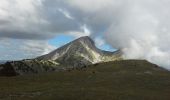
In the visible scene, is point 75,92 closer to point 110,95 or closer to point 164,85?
point 110,95

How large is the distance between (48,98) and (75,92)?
454 inches

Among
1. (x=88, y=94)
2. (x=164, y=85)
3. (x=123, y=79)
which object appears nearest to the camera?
(x=88, y=94)

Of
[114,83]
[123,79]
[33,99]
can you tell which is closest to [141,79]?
[123,79]

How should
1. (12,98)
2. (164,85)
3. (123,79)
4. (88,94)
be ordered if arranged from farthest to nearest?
1. (123,79)
2. (164,85)
3. (88,94)
4. (12,98)

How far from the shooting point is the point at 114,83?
131m

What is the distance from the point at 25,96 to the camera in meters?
86.3

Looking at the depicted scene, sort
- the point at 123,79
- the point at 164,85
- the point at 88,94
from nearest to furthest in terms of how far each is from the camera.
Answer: the point at 88,94 → the point at 164,85 → the point at 123,79

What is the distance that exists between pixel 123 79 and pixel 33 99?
64483 mm

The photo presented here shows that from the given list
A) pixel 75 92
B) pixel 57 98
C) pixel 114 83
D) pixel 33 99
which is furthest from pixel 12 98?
pixel 114 83

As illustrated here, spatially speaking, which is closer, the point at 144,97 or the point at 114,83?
the point at 144,97

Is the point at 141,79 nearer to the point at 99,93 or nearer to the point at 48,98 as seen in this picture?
the point at 99,93

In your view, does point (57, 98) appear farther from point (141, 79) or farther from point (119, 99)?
point (141, 79)

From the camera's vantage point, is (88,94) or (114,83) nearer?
(88,94)

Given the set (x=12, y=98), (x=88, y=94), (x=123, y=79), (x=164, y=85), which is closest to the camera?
(x=12, y=98)
